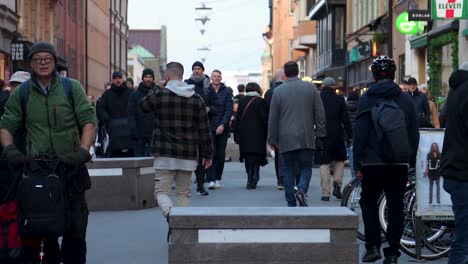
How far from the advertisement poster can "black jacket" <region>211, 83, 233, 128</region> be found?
7.67 m

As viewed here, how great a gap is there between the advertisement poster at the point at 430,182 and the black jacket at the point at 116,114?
8.55 m

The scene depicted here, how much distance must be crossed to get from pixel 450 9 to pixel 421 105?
27.8 ft

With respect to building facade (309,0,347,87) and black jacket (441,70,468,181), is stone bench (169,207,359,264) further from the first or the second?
building facade (309,0,347,87)

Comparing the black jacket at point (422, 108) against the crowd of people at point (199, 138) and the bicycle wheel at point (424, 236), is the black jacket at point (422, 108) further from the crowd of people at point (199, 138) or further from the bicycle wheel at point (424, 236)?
the bicycle wheel at point (424, 236)

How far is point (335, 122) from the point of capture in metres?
16.8

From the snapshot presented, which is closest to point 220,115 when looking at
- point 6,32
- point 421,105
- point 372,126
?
point 421,105

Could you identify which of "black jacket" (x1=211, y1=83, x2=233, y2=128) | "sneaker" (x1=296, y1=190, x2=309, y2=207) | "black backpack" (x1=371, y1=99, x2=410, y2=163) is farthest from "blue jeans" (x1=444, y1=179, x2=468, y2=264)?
"black jacket" (x1=211, y1=83, x2=233, y2=128)

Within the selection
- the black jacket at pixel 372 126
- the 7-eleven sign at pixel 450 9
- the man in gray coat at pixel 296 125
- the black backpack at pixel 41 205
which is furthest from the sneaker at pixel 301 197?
the 7-eleven sign at pixel 450 9

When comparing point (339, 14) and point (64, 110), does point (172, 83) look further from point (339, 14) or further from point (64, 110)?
point (339, 14)

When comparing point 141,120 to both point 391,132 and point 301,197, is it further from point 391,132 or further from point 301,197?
point 391,132

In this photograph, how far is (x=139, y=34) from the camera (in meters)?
193

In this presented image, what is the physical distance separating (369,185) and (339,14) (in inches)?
2091

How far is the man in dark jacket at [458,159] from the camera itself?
8.45 m

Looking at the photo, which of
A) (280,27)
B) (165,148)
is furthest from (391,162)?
(280,27)
